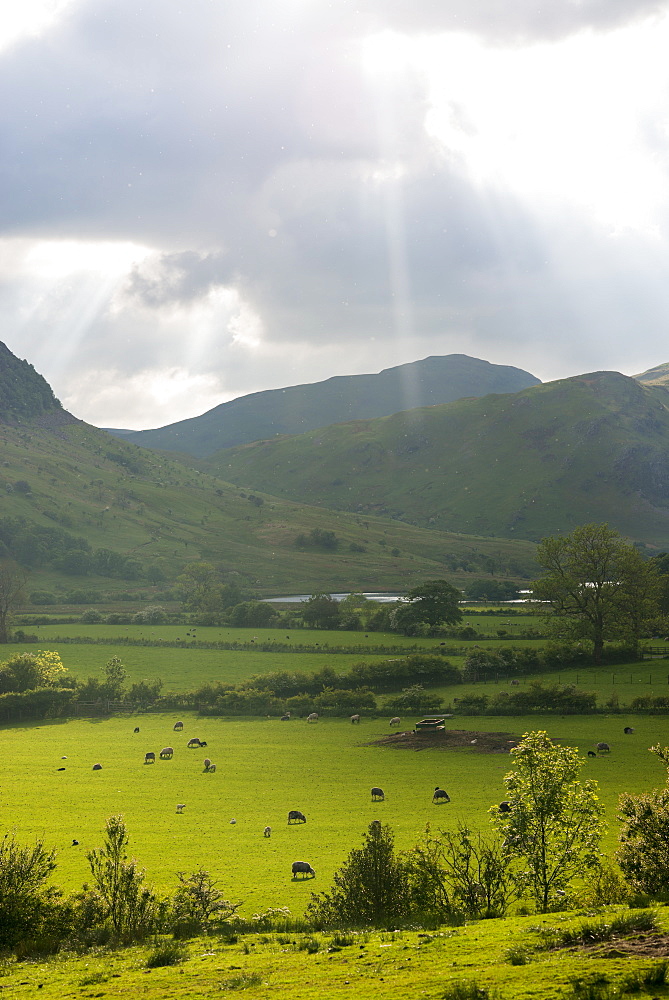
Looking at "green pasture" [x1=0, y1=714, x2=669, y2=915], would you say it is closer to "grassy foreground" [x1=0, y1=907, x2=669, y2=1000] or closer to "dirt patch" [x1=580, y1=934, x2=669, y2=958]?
"grassy foreground" [x1=0, y1=907, x2=669, y2=1000]

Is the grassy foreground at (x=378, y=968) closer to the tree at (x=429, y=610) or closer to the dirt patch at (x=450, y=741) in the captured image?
the dirt patch at (x=450, y=741)

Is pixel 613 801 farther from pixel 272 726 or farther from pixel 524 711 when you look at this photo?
pixel 272 726

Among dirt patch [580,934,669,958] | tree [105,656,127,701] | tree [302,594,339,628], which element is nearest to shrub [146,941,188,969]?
dirt patch [580,934,669,958]

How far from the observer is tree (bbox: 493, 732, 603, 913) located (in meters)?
29.5

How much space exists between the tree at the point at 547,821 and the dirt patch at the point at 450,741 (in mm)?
41699

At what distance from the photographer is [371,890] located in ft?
103

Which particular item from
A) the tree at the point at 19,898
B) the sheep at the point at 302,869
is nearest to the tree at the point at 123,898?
the tree at the point at 19,898

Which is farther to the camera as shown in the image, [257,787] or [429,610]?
[429,610]

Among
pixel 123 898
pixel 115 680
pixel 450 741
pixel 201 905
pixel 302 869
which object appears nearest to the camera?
pixel 123 898

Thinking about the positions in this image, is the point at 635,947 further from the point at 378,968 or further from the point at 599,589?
the point at 599,589

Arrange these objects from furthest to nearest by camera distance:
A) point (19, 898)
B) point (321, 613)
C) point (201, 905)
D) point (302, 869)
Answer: point (321, 613) < point (302, 869) < point (201, 905) < point (19, 898)

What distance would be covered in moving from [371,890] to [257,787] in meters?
32.6

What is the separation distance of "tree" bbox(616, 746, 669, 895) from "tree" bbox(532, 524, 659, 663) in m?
82.9

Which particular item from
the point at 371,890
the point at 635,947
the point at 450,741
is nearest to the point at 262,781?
the point at 450,741
